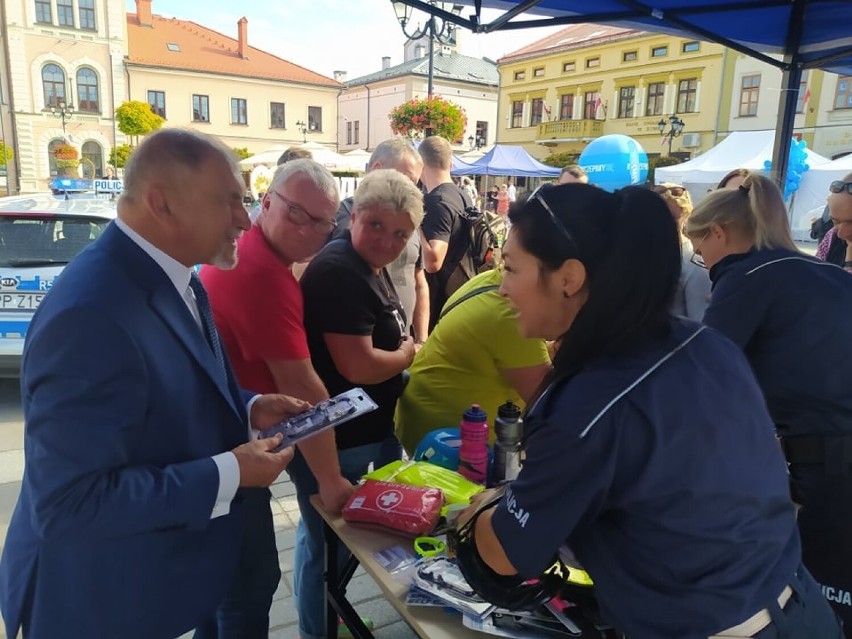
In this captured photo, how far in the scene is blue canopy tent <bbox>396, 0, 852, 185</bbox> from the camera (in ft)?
10.7

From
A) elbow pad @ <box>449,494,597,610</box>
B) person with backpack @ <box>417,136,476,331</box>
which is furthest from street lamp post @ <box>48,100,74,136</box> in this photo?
elbow pad @ <box>449,494,597,610</box>

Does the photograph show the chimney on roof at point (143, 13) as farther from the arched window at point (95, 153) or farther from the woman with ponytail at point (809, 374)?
the woman with ponytail at point (809, 374)

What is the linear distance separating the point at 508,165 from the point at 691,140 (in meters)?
16.7

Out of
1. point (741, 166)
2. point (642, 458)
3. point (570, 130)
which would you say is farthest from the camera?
point (570, 130)

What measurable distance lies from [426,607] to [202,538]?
22.0 inches

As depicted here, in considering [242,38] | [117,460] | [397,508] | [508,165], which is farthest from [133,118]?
[117,460]

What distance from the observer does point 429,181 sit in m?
4.52

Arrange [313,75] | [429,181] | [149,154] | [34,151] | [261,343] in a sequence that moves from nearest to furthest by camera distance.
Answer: [149,154]
[261,343]
[429,181]
[34,151]
[313,75]

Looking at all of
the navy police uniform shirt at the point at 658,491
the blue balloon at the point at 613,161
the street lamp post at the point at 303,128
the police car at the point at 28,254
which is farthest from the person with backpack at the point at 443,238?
the street lamp post at the point at 303,128

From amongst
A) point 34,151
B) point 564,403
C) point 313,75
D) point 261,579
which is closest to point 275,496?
point 261,579

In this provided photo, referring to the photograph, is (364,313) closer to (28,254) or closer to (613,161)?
(28,254)

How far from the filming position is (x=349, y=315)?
194cm

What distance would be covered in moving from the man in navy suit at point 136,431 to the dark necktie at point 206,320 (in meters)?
0.05

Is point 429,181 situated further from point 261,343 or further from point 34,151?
point 34,151
